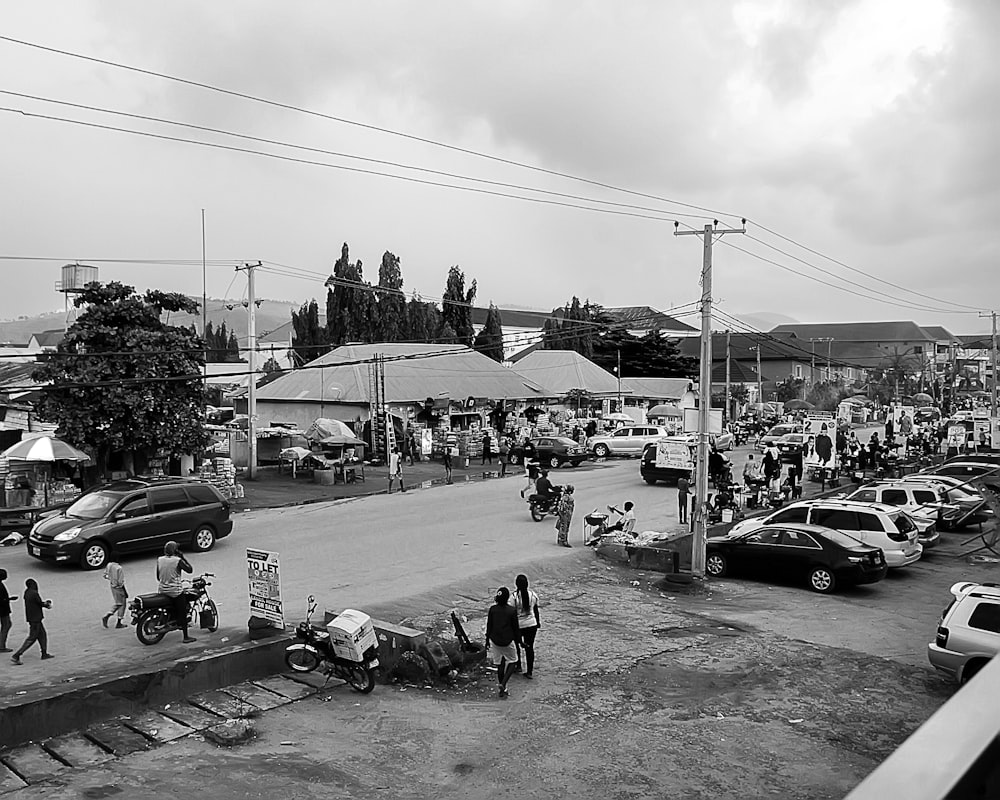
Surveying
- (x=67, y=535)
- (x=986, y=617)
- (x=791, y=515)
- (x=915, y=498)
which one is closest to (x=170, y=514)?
(x=67, y=535)

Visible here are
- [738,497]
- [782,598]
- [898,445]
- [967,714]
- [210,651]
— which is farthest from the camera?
[898,445]

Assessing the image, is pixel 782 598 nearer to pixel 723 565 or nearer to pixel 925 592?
pixel 723 565

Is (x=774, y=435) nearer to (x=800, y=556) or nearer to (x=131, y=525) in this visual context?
(x=800, y=556)

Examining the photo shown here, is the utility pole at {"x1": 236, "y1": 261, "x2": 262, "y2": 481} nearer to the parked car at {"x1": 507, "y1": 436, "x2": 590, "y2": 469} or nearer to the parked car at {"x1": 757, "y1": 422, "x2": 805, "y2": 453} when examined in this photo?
the parked car at {"x1": 507, "y1": 436, "x2": 590, "y2": 469}

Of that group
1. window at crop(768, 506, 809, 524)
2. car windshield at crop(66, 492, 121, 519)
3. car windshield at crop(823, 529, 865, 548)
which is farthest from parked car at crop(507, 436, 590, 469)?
car windshield at crop(66, 492, 121, 519)

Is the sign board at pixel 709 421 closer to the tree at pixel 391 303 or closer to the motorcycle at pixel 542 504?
the motorcycle at pixel 542 504

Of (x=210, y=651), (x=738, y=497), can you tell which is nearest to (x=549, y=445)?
(x=738, y=497)

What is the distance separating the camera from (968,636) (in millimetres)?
11516

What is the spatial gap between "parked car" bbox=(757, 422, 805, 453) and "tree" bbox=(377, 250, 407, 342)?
31535mm

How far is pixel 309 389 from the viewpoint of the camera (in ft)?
150

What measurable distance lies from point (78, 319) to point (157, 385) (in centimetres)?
275

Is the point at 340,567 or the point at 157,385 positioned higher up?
the point at 157,385

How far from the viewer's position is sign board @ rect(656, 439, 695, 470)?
3306 centimetres

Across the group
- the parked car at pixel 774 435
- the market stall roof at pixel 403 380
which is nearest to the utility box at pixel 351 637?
the market stall roof at pixel 403 380
